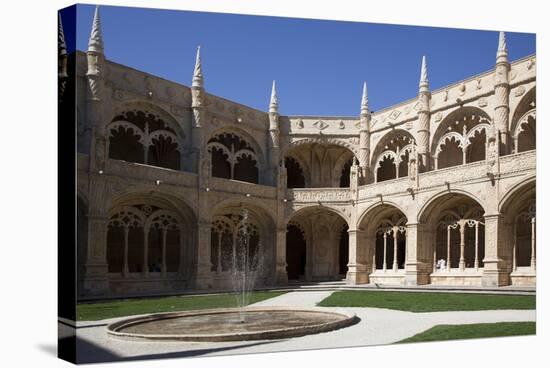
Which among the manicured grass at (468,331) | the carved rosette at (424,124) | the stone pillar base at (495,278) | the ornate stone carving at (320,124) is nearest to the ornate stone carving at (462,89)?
the carved rosette at (424,124)

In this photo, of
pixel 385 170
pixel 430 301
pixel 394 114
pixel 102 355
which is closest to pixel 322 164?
pixel 385 170

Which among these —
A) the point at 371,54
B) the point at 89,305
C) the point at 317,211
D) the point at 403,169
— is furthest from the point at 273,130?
the point at 89,305

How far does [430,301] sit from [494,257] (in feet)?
15.7

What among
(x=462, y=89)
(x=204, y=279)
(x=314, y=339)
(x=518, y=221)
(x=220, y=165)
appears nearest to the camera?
(x=314, y=339)

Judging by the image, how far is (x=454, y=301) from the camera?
16297 mm

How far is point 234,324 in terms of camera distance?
12.9m

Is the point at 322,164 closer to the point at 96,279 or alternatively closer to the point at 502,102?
the point at 502,102

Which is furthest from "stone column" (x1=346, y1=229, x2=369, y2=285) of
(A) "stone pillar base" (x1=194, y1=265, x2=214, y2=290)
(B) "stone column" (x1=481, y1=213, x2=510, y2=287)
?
(B) "stone column" (x1=481, y1=213, x2=510, y2=287)

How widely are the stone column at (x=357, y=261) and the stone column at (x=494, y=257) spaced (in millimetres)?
6503

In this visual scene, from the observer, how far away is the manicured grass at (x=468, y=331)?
40.5 feet

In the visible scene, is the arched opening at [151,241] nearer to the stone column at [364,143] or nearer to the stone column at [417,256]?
the stone column at [417,256]

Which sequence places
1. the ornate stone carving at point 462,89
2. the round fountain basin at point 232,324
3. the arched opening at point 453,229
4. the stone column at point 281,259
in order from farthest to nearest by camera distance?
the stone column at point 281,259 < the ornate stone carving at point 462,89 < the arched opening at point 453,229 < the round fountain basin at point 232,324

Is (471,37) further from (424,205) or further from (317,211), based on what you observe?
(317,211)
